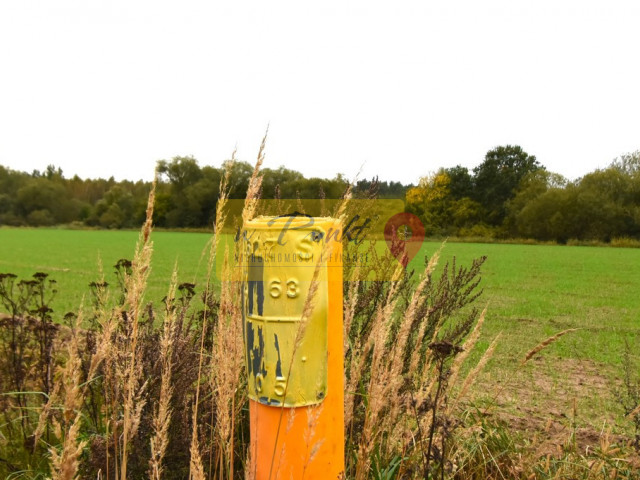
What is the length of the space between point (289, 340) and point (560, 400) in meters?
4.18

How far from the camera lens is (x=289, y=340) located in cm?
171

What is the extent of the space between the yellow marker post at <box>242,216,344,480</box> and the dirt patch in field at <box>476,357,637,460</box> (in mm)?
1878

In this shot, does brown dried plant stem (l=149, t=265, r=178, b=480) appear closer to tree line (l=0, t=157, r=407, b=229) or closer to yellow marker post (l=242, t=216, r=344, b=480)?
yellow marker post (l=242, t=216, r=344, b=480)

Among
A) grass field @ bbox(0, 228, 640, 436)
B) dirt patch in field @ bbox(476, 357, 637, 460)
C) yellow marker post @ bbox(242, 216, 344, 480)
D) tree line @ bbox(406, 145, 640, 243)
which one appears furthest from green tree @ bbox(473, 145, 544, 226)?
yellow marker post @ bbox(242, 216, 344, 480)

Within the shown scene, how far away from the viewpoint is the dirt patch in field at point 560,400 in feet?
11.6

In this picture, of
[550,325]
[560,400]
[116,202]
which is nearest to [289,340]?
[560,400]

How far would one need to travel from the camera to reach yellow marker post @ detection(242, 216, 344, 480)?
1.69 meters

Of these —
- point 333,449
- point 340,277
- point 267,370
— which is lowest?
point 333,449

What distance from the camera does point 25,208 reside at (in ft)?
245

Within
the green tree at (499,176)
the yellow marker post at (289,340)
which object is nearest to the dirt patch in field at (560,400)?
the yellow marker post at (289,340)

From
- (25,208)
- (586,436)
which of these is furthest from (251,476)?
(25,208)

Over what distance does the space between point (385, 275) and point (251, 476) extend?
2054 millimetres

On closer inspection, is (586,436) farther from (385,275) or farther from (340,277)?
(340,277)

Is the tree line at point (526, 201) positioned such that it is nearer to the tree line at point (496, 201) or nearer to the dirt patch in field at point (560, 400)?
the tree line at point (496, 201)
